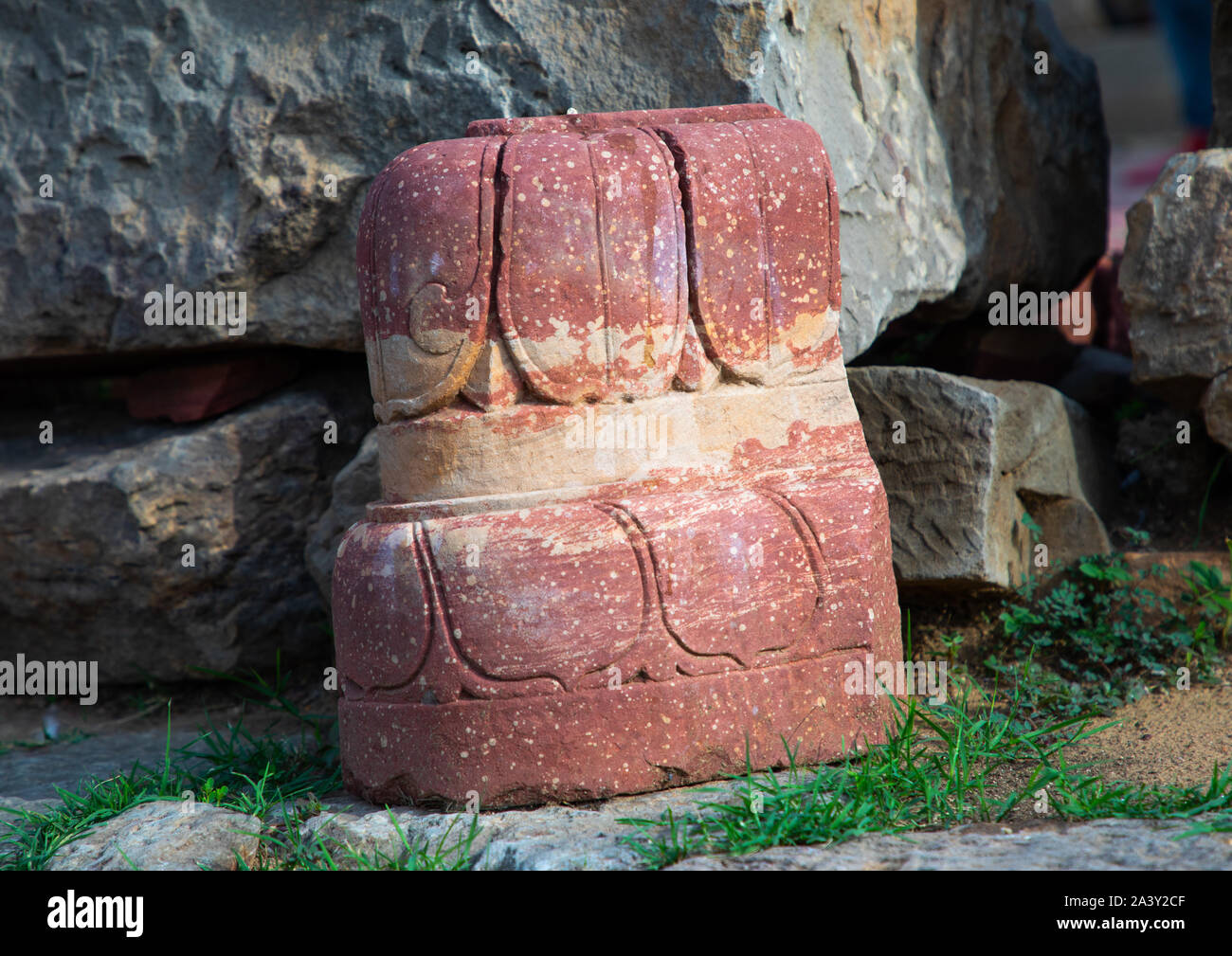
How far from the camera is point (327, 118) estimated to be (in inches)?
139

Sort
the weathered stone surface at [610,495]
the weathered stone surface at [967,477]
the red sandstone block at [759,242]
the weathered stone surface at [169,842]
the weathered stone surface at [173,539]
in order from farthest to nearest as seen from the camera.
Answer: the weathered stone surface at [173,539], the weathered stone surface at [967,477], the red sandstone block at [759,242], the weathered stone surface at [610,495], the weathered stone surface at [169,842]

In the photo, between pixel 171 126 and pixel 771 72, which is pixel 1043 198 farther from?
pixel 171 126

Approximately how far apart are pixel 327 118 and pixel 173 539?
139 centimetres

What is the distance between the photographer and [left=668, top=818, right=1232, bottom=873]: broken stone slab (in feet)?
6.59

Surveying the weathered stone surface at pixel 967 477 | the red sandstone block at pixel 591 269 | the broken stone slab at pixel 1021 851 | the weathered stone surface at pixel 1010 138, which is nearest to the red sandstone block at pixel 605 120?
the red sandstone block at pixel 591 269

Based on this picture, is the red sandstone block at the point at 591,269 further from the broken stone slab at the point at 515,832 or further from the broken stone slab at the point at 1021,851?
the broken stone slab at the point at 1021,851

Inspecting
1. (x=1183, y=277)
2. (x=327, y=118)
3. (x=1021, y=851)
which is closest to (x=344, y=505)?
(x=327, y=118)

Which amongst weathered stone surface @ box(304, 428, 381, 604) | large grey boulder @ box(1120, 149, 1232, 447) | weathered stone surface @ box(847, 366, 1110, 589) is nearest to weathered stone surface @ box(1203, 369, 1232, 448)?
large grey boulder @ box(1120, 149, 1232, 447)

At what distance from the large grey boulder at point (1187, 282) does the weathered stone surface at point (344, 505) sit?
2331 millimetres

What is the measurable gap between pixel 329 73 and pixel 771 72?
4.34 feet

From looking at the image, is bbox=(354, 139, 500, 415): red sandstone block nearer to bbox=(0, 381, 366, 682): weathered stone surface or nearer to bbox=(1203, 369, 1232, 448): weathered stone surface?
bbox=(0, 381, 366, 682): weathered stone surface

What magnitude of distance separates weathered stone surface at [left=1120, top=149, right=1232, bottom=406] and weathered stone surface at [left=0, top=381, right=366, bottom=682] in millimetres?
2497

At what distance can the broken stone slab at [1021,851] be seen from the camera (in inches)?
79.0

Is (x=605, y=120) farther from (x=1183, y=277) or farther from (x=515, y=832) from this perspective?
(x=1183, y=277)
